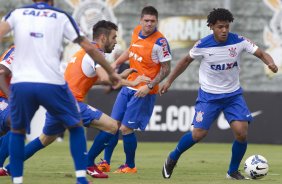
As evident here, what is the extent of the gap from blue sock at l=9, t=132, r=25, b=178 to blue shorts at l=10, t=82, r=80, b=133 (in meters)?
A: 0.12

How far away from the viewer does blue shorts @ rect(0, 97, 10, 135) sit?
38.8 ft

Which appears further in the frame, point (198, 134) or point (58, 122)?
point (198, 134)

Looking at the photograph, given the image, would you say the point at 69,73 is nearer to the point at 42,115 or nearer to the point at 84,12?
the point at 42,115

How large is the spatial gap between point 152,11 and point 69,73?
2045mm

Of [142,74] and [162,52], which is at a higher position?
[162,52]

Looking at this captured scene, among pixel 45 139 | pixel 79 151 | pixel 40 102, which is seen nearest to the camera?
pixel 40 102

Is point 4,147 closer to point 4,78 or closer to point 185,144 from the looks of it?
point 4,78

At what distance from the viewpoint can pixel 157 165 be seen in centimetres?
1445

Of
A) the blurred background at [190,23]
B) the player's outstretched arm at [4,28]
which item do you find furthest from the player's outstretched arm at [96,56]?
the blurred background at [190,23]

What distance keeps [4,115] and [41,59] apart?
2.98 meters

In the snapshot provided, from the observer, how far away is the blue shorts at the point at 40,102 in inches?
357

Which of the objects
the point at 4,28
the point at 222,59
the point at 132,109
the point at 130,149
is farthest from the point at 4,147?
the point at 4,28

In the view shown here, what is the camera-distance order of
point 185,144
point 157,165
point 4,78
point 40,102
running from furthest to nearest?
point 157,165 → point 185,144 → point 4,78 → point 40,102

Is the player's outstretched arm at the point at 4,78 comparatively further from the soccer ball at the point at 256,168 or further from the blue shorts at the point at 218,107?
the soccer ball at the point at 256,168
